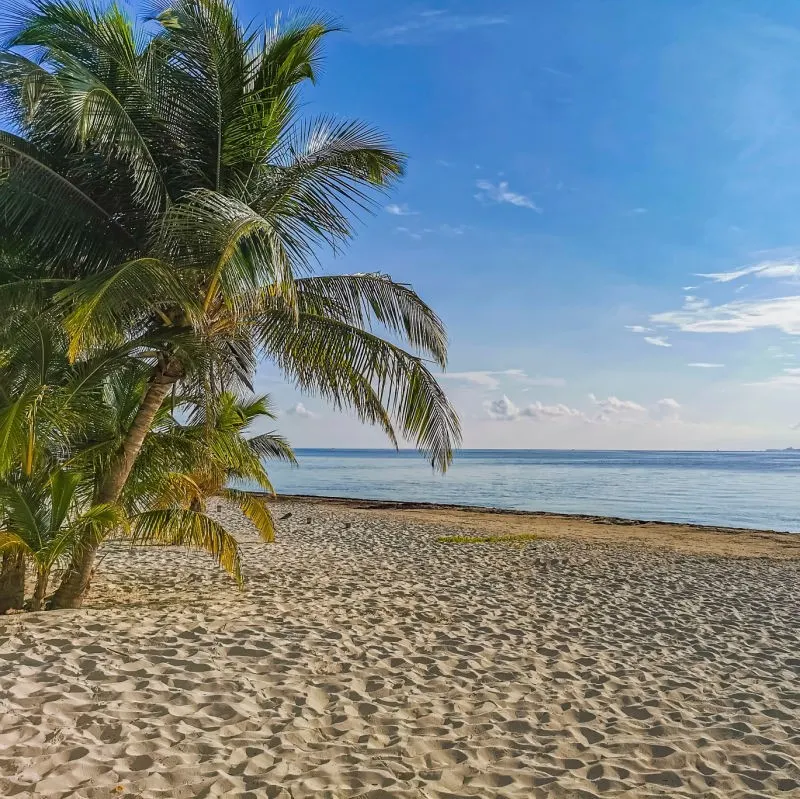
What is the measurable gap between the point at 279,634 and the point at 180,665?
1.15 m

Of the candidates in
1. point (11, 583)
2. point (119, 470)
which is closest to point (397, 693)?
point (119, 470)

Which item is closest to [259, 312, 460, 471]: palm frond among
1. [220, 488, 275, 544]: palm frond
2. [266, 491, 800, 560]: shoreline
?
[220, 488, 275, 544]: palm frond

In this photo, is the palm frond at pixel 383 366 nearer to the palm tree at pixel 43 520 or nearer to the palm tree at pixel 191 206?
the palm tree at pixel 191 206

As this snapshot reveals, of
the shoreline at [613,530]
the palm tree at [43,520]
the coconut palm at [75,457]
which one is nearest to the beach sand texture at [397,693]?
the palm tree at [43,520]

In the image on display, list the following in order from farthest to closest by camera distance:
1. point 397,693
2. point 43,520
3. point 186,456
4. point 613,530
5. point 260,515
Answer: point 613,530 → point 260,515 → point 186,456 → point 43,520 → point 397,693

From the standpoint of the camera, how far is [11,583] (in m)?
6.57

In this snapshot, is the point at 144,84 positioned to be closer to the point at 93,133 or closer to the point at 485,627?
the point at 93,133

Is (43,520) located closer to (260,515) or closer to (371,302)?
(260,515)

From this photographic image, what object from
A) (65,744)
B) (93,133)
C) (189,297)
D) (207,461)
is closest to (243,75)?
(93,133)

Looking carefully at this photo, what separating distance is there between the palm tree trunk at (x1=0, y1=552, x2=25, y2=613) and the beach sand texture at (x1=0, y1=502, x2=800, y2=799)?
0.80 m

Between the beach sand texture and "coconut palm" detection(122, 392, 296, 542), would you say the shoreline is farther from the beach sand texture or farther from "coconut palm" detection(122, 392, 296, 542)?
"coconut palm" detection(122, 392, 296, 542)

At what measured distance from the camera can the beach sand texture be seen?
338cm

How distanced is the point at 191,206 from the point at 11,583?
14.5ft

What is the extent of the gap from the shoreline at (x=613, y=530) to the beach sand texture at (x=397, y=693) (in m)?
8.25
